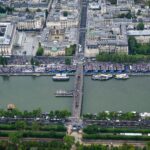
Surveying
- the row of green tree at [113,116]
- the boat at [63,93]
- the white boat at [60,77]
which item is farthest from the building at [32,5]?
the row of green tree at [113,116]

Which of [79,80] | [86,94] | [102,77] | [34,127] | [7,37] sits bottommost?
[34,127]

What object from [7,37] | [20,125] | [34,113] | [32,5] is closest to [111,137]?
[34,113]

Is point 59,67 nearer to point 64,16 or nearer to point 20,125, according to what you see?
point 64,16

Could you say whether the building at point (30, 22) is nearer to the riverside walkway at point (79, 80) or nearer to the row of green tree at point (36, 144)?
the riverside walkway at point (79, 80)

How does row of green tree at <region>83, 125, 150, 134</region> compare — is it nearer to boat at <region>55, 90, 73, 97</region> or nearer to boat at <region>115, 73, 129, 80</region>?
boat at <region>55, 90, 73, 97</region>

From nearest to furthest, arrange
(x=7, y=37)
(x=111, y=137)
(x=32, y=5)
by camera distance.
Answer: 1. (x=111, y=137)
2. (x=7, y=37)
3. (x=32, y=5)

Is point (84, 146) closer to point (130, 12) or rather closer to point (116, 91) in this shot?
point (116, 91)

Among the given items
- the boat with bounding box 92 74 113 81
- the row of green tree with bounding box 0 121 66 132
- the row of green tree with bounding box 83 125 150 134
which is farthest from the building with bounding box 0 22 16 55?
the row of green tree with bounding box 83 125 150 134

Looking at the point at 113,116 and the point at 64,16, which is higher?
the point at 64,16
